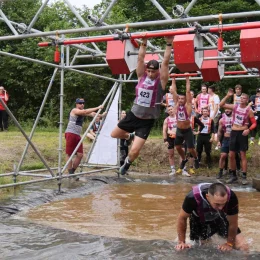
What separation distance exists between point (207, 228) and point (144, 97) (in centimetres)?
216

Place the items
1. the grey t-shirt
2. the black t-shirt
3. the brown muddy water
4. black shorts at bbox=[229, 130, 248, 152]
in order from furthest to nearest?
black shorts at bbox=[229, 130, 248, 152] → the grey t-shirt → the brown muddy water → the black t-shirt

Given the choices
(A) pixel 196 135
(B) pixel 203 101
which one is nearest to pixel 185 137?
(B) pixel 203 101

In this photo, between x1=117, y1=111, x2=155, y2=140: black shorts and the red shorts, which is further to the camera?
the red shorts

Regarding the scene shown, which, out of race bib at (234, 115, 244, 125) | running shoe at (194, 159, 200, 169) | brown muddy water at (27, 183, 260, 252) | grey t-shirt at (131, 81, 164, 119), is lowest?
brown muddy water at (27, 183, 260, 252)

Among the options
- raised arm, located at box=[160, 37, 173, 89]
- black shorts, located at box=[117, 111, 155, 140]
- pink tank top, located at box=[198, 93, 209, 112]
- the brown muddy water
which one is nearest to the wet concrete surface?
the brown muddy water

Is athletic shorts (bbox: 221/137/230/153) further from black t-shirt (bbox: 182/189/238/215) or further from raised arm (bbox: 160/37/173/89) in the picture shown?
black t-shirt (bbox: 182/189/238/215)

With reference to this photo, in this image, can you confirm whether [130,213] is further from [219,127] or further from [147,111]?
[219,127]

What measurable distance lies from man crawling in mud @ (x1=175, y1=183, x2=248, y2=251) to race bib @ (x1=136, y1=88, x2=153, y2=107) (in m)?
1.93

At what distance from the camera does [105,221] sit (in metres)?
7.05

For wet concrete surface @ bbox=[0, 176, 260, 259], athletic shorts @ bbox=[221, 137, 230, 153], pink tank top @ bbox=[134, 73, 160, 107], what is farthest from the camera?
athletic shorts @ bbox=[221, 137, 230, 153]

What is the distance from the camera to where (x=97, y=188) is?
1007 cm

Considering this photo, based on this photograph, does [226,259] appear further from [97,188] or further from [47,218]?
[97,188]

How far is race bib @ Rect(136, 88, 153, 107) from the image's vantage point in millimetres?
6582

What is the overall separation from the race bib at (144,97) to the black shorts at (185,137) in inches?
166
